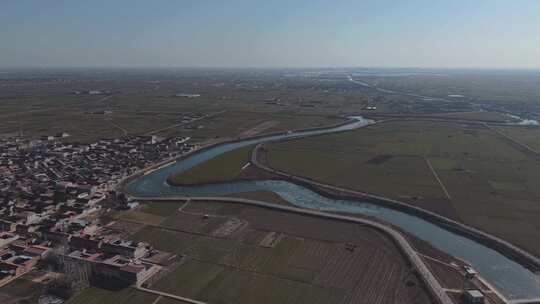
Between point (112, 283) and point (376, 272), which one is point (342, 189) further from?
point (112, 283)

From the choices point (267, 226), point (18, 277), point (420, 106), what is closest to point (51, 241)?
point (18, 277)

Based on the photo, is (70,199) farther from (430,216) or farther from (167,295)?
(430,216)

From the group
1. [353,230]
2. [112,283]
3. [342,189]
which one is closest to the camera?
[112,283]

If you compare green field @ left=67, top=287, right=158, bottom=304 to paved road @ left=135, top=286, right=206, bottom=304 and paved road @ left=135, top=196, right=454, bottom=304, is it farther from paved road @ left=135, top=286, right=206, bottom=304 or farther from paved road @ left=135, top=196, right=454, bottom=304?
paved road @ left=135, top=196, right=454, bottom=304

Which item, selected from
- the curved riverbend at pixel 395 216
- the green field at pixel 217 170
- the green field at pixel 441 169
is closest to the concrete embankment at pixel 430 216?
the curved riverbend at pixel 395 216

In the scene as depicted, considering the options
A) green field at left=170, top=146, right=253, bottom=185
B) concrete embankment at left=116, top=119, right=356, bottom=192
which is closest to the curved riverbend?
concrete embankment at left=116, top=119, right=356, bottom=192

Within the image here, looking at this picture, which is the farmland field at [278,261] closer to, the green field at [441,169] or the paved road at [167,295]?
the paved road at [167,295]

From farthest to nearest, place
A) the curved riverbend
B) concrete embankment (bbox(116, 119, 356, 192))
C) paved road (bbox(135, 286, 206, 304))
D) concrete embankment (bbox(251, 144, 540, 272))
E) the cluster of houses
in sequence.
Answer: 1. concrete embankment (bbox(116, 119, 356, 192))
2. concrete embankment (bbox(251, 144, 540, 272))
3. the cluster of houses
4. the curved riverbend
5. paved road (bbox(135, 286, 206, 304))
